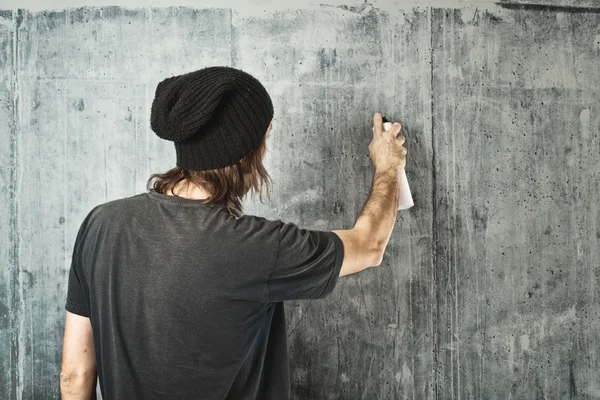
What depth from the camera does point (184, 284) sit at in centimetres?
118

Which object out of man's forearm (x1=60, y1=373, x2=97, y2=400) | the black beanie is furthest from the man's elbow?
the black beanie

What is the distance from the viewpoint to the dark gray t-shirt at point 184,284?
1.18m

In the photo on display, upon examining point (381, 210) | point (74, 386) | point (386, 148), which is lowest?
point (74, 386)

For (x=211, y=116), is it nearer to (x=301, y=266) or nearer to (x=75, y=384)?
(x=301, y=266)

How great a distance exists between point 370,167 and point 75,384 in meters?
1.37

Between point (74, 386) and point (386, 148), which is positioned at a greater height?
point (386, 148)

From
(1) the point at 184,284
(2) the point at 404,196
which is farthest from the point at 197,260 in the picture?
(2) the point at 404,196

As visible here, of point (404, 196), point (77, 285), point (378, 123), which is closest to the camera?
point (77, 285)

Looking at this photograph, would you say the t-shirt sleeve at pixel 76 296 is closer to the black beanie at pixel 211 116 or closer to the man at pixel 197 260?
the man at pixel 197 260

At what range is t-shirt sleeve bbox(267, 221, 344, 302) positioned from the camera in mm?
1196

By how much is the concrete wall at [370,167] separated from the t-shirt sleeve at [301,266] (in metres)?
0.70

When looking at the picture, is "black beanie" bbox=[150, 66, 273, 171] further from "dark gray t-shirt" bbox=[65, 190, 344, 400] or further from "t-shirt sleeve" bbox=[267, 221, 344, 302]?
"t-shirt sleeve" bbox=[267, 221, 344, 302]

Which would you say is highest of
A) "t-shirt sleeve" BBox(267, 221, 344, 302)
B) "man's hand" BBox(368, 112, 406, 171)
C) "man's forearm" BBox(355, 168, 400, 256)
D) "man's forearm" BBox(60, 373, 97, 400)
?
"man's hand" BBox(368, 112, 406, 171)

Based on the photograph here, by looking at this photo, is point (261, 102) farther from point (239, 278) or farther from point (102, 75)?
point (102, 75)
